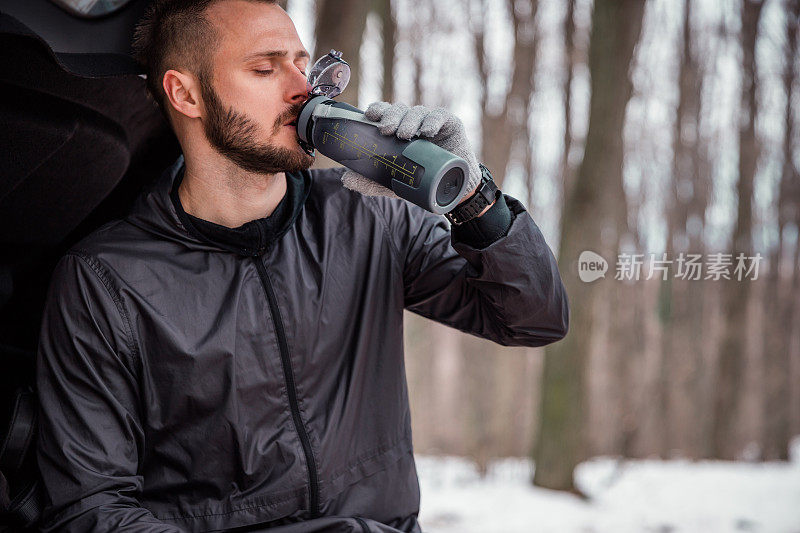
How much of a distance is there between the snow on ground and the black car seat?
3317 mm

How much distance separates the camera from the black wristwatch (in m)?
1.57

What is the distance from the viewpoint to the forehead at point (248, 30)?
1711mm

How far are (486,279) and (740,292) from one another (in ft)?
26.0

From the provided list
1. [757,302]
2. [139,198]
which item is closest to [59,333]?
[139,198]

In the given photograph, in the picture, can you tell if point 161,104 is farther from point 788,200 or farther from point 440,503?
point 788,200

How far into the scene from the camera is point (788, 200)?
8.30 meters

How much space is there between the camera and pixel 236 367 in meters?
1.61

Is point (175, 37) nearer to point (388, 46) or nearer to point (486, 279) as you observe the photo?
point (486, 279)

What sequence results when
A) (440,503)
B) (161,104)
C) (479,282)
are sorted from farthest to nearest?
(440,503), (161,104), (479,282)

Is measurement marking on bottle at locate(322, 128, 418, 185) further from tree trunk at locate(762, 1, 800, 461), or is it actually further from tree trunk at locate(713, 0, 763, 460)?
tree trunk at locate(762, 1, 800, 461)

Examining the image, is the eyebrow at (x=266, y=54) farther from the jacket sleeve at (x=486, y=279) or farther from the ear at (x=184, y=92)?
the jacket sleeve at (x=486, y=279)

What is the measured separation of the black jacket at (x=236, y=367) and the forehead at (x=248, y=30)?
350 millimetres

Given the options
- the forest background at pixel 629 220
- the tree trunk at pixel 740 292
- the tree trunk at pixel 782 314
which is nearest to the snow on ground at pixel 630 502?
the forest background at pixel 629 220

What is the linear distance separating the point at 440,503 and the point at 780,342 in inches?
295
